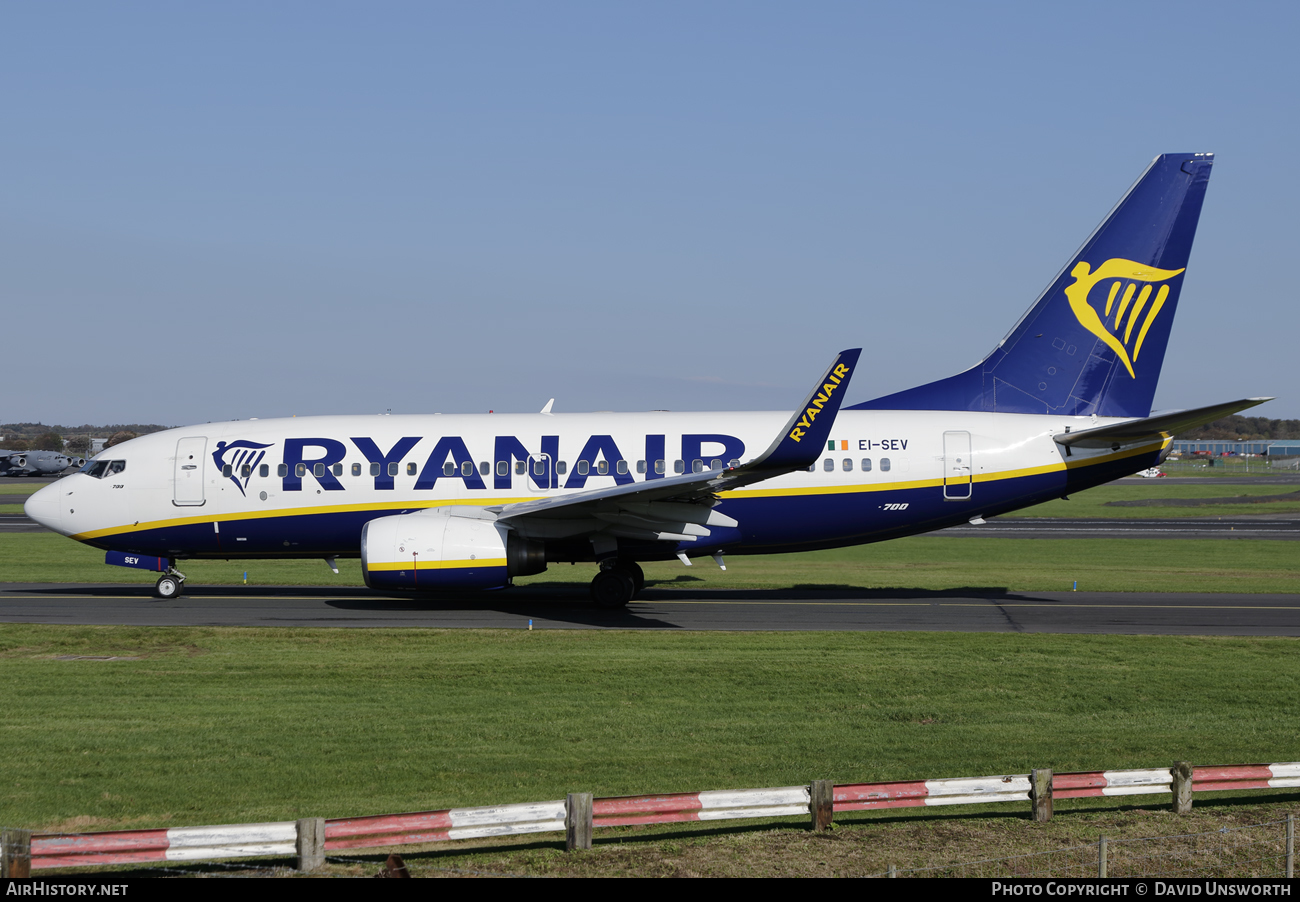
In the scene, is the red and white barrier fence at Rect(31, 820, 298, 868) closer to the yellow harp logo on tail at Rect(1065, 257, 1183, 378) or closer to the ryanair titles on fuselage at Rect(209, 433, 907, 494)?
the ryanair titles on fuselage at Rect(209, 433, 907, 494)

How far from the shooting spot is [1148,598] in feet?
91.0

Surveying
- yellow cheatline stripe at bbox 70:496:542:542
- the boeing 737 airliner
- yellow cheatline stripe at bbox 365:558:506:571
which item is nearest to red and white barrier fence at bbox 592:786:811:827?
yellow cheatline stripe at bbox 365:558:506:571

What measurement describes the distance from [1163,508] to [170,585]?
198 ft

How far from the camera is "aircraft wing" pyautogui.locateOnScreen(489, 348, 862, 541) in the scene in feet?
71.1

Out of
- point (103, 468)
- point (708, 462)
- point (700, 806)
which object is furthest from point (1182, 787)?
point (103, 468)

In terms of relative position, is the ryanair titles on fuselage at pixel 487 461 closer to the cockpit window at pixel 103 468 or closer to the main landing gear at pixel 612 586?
the main landing gear at pixel 612 586

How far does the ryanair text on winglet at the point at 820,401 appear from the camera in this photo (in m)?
21.5

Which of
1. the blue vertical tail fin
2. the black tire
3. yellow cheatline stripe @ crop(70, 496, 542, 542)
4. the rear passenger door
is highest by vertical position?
the blue vertical tail fin

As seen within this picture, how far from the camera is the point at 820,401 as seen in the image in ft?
71.0

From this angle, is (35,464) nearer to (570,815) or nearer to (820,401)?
(820,401)
